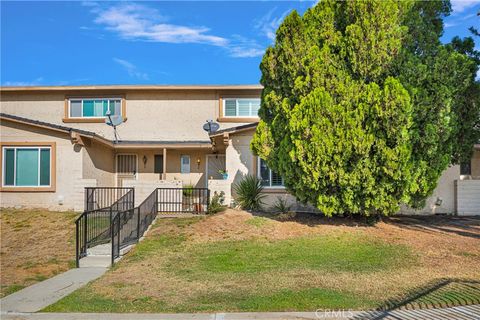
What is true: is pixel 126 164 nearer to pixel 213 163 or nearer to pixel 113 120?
pixel 113 120

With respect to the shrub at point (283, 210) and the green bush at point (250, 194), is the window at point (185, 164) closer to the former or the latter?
the green bush at point (250, 194)

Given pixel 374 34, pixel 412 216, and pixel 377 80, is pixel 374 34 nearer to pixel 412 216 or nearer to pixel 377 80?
pixel 377 80

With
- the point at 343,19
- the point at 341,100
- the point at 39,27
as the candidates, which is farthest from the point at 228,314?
the point at 39,27

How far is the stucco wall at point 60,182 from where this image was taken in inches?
642

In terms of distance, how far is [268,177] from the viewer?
16.3 m

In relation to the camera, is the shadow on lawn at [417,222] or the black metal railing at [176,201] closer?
the shadow on lawn at [417,222]

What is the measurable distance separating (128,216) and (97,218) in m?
1.18

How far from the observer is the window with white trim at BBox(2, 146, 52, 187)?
16.4 m

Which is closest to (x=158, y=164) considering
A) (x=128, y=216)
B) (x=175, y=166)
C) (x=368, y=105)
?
(x=175, y=166)

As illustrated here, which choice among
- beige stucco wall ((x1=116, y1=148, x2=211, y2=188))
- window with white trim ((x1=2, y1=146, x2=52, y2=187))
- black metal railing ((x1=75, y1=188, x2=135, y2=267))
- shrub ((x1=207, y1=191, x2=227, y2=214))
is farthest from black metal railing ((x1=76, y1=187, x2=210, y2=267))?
window with white trim ((x1=2, y1=146, x2=52, y2=187))

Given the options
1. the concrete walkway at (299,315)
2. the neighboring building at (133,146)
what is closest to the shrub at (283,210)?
the neighboring building at (133,146)

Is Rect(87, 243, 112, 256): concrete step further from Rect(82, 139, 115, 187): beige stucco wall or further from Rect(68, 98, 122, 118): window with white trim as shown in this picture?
Rect(68, 98, 122, 118): window with white trim

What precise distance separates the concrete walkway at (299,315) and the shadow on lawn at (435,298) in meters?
0.11

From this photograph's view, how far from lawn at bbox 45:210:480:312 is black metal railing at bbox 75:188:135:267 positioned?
124 centimetres
